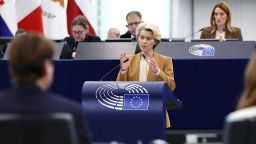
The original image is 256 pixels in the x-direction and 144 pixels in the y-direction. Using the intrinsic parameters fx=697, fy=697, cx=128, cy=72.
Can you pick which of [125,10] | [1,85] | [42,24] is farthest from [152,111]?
[125,10]

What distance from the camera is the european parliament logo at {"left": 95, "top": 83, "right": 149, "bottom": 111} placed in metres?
5.28

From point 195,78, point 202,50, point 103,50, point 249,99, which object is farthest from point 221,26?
point 249,99

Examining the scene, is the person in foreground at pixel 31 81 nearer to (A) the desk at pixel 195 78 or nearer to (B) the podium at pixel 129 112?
(B) the podium at pixel 129 112

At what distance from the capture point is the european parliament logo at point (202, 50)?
21.6 feet

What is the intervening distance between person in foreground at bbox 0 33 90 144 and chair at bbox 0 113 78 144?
39 mm

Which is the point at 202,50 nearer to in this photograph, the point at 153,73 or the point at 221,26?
the point at 221,26

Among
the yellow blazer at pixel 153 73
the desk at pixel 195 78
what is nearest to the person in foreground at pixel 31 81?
the yellow blazer at pixel 153 73

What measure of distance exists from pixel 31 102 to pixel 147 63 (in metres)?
3.27

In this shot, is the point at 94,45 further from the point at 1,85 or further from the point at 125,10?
the point at 125,10

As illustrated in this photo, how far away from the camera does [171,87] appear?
5.79m

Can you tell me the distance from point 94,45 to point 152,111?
1.68 metres

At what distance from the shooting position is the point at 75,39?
283 inches

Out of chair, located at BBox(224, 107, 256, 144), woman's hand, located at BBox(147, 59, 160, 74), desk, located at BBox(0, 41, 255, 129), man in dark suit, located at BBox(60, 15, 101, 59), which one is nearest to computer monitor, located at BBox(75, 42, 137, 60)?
desk, located at BBox(0, 41, 255, 129)

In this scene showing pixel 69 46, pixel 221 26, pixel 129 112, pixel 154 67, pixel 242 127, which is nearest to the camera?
pixel 242 127
